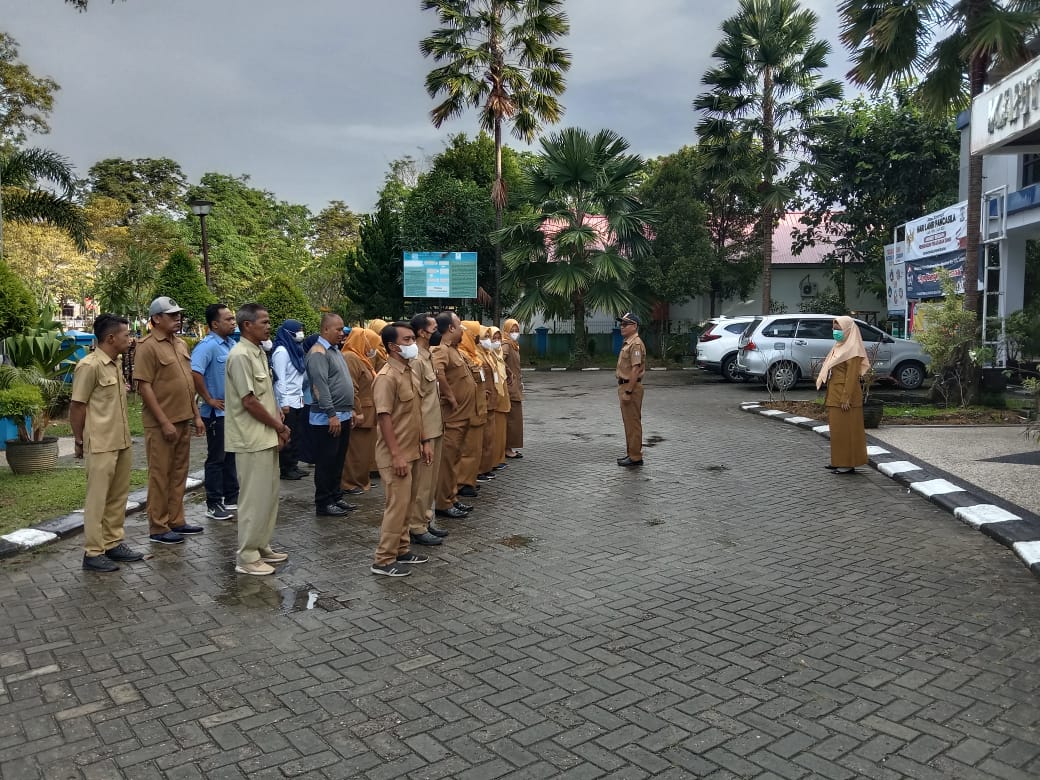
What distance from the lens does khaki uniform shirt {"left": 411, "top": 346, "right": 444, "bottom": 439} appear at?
6211 mm

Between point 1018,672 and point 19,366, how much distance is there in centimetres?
994

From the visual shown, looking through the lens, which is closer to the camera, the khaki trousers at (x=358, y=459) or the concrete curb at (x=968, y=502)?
the concrete curb at (x=968, y=502)

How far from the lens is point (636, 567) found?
19.3ft

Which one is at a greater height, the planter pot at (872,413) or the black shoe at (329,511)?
the planter pot at (872,413)

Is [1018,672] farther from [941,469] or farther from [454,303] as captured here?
[454,303]

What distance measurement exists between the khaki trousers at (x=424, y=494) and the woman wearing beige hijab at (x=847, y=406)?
4834 mm

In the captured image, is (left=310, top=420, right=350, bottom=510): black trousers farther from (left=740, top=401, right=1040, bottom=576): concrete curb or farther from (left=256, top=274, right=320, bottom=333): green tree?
(left=256, top=274, right=320, bottom=333): green tree

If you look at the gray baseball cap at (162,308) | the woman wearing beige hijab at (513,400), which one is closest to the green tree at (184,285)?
the woman wearing beige hijab at (513,400)

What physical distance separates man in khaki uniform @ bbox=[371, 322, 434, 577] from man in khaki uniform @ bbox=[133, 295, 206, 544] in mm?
1836

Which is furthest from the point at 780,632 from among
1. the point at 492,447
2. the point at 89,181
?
the point at 89,181

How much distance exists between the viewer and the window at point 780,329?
1852 cm

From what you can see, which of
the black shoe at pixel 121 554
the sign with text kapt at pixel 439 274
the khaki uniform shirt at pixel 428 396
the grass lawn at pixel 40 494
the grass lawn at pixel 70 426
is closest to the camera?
the black shoe at pixel 121 554

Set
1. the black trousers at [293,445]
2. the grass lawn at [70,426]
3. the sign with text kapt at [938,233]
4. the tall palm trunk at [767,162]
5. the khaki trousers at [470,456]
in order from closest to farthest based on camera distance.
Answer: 1. the khaki trousers at [470,456]
2. the black trousers at [293,445]
3. the grass lawn at [70,426]
4. the sign with text kapt at [938,233]
5. the tall palm trunk at [767,162]

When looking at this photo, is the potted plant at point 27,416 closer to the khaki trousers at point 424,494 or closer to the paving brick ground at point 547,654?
the paving brick ground at point 547,654
